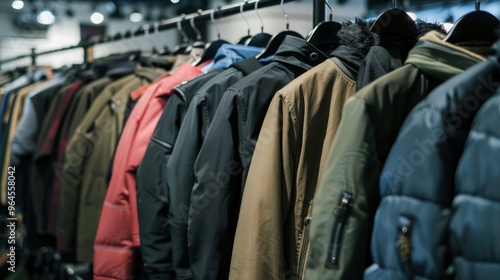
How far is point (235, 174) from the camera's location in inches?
60.7

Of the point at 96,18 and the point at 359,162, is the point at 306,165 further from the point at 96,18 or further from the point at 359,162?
the point at 96,18

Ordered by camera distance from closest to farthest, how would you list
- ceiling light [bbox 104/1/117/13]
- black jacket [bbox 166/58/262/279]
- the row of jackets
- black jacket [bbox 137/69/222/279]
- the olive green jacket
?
the row of jackets
the olive green jacket
black jacket [bbox 166/58/262/279]
black jacket [bbox 137/69/222/279]
ceiling light [bbox 104/1/117/13]

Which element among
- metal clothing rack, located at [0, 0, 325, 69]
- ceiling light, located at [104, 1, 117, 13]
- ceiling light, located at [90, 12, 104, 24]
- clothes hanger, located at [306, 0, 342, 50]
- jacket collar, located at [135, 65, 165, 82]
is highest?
ceiling light, located at [104, 1, 117, 13]

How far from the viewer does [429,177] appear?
1.01 m

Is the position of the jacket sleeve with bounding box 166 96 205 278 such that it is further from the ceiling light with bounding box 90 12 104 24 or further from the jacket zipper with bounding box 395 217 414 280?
the ceiling light with bounding box 90 12 104 24

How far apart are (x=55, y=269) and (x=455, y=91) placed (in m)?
2.65

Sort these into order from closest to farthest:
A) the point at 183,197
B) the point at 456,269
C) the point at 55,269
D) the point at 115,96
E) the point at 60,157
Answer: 1. the point at 456,269
2. the point at 183,197
3. the point at 115,96
4. the point at 60,157
5. the point at 55,269

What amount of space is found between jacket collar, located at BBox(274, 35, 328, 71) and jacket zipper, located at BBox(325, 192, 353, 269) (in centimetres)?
50

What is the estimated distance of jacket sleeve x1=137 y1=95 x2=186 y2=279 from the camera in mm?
1752

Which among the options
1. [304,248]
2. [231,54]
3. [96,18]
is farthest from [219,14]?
[96,18]

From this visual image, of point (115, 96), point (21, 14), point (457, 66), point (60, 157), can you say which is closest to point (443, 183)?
point (457, 66)

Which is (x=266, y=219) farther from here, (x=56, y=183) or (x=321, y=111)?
(x=56, y=183)

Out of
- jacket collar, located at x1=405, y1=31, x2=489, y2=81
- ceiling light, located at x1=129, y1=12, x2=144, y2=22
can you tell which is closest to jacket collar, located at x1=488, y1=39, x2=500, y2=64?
jacket collar, located at x1=405, y1=31, x2=489, y2=81

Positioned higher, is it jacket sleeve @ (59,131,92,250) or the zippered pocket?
the zippered pocket
